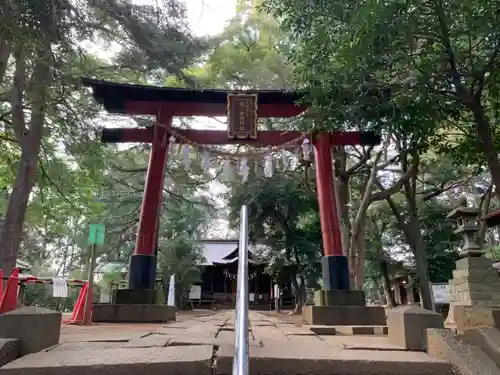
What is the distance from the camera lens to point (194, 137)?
29.9ft

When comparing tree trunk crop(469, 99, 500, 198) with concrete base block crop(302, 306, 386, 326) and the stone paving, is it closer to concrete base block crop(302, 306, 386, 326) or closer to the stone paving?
concrete base block crop(302, 306, 386, 326)

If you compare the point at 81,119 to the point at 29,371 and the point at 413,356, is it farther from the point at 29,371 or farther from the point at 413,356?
the point at 413,356

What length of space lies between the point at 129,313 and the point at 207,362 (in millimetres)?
4919

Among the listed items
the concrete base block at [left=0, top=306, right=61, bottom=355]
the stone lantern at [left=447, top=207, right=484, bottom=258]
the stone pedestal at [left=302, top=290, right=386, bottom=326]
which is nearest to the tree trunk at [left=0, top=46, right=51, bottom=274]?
the concrete base block at [left=0, top=306, right=61, bottom=355]

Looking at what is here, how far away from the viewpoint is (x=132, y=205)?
2167 centimetres

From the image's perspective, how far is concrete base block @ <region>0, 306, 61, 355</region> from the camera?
2693 millimetres

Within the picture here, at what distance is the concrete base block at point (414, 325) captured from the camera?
306 centimetres

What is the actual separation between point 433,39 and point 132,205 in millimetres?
19101

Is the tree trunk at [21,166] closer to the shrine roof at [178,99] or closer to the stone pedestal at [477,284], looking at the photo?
the shrine roof at [178,99]

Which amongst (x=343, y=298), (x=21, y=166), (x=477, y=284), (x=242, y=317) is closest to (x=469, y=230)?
(x=477, y=284)

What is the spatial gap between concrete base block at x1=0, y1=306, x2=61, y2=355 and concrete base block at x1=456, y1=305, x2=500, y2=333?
3360mm

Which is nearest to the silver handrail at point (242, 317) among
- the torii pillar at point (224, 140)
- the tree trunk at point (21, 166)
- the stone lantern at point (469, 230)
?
the torii pillar at point (224, 140)

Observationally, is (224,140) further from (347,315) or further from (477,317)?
(477,317)

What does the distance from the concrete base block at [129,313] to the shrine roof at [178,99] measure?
4.31 meters
